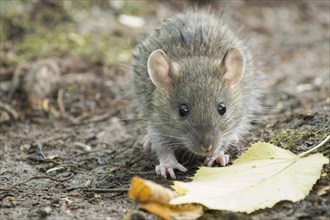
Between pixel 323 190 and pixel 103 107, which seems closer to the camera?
pixel 323 190

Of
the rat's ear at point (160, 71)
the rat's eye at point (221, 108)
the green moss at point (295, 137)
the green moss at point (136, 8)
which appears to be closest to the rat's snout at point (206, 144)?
the rat's eye at point (221, 108)

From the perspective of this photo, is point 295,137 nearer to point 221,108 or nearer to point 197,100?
point 221,108

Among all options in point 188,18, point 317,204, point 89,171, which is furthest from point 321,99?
point 317,204

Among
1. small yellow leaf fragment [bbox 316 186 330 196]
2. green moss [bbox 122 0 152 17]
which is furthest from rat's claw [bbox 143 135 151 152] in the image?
green moss [bbox 122 0 152 17]

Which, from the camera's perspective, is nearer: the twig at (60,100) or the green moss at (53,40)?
the twig at (60,100)

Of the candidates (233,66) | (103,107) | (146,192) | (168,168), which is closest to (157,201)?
(146,192)

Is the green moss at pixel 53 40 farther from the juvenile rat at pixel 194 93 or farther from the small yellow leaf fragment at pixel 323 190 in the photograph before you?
the small yellow leaf fragment at pixel 323 190

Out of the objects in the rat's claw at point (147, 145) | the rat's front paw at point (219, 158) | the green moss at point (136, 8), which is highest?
the green moss at point (136, 8)
